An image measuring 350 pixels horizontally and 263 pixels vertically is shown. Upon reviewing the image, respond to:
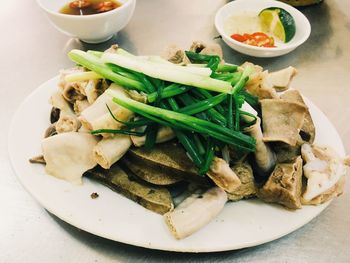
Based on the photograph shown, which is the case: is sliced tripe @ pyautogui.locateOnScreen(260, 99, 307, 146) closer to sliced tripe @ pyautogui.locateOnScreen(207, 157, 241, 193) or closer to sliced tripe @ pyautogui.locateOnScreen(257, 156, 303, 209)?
sliced tripe @ pyautogui.locateOnScreen(257, 156, 303, 209)

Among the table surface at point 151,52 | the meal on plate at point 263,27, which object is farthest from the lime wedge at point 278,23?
the table surface at point 151,52

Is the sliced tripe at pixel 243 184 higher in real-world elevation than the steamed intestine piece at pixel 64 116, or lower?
lower

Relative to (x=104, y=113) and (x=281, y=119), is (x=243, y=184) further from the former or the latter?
(x=104, y=113)

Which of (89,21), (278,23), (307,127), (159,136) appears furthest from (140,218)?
(278,23)

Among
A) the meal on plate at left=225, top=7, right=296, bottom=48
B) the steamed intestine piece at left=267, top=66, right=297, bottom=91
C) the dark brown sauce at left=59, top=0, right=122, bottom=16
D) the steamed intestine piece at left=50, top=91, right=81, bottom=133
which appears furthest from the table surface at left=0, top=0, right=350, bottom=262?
the steamed intestine piece at left=267, top=66, right=297, bottom=91

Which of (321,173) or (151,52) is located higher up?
(321,173)

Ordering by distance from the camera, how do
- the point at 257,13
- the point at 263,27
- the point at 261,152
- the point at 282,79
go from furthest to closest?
the point at 257,13, the point at 263,27, the point at 282,79, the point at 261,152

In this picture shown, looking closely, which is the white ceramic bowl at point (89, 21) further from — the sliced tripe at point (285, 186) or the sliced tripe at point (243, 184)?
the sliced tripe at point (285, 186)
